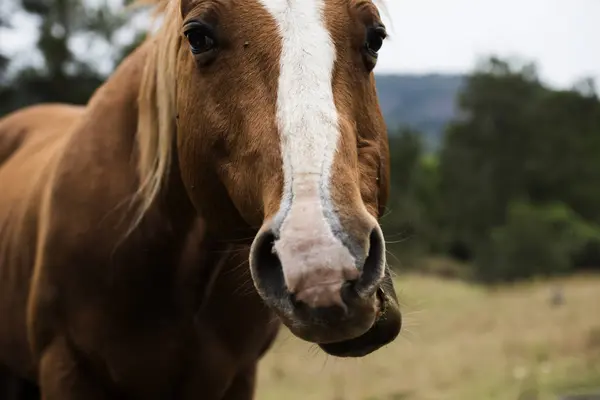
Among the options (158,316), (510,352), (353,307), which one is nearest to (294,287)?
(353,307)

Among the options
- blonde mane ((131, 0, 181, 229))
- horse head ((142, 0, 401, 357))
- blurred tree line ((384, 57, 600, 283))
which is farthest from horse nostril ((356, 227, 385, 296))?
blurred tree line ((384, 57, 600, 283))

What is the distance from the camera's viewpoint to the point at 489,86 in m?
37.6

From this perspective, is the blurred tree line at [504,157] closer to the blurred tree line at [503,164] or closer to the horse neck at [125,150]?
the blurred tree line at [503,164]

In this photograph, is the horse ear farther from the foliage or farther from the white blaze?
the foliage

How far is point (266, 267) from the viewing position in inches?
66.2

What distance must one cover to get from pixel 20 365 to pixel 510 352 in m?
6.23

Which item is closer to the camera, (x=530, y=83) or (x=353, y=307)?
(x=353, y=307)

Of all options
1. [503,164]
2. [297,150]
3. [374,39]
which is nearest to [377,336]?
[297,150]

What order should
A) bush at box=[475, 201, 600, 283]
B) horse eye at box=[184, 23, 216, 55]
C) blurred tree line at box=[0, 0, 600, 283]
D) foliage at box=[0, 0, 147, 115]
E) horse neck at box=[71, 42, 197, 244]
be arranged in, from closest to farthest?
1. horse eye at box=[184, 23, 216, 55]
2. horse neck at box=[71, 42, 197, 244]
3. foliage at box=[0, 0, 147, 115]
4. bush at box=[475, 201, 600, 283]
5. blurred tree line at box=[0, 0, 600, 283]

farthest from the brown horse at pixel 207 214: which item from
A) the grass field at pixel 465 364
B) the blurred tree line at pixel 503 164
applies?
the blurred tree line at pixel 503 164

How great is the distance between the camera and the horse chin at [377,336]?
74.5 inches

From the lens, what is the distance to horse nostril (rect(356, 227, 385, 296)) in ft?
5.24

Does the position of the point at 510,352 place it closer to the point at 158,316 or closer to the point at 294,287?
the point at 158,316

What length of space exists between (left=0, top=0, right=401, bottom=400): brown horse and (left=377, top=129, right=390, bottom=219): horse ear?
12 mm
